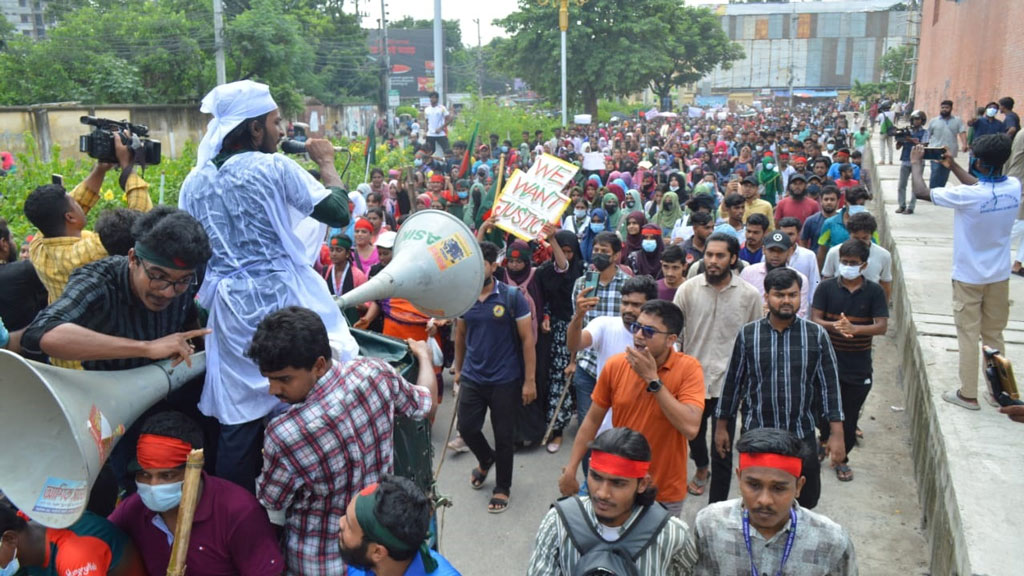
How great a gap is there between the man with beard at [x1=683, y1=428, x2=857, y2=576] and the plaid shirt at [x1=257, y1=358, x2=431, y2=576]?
1.04 m

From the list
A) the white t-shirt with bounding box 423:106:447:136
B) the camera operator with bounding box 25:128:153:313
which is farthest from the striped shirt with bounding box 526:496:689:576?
the white t-shirt with bounding box 423:106:447:136

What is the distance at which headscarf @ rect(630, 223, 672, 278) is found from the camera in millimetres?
6859

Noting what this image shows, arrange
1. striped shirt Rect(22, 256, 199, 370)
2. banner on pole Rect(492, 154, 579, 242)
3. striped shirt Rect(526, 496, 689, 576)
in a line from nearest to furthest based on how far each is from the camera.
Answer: striped shirt Rect(22, 256, 199, 370), striped shirt Rect(526, 496, 689, 576), banner on pole Rect(492, 154, 579, 242)

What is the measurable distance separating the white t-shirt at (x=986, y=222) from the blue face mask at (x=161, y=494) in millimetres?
4416

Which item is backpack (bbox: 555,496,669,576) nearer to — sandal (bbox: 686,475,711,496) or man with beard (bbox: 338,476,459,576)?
man with beard (bbox: 338,476,459,576)

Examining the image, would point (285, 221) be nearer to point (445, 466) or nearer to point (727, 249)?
point (727, 249)

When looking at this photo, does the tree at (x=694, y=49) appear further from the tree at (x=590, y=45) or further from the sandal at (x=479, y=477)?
the sandal at (x=479, y=477)

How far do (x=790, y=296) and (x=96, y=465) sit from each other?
3093 millimetres

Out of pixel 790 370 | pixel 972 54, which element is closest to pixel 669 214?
pixel 790 370

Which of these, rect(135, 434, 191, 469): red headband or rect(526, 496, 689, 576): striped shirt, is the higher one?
rect(135, 434, 191, 469): red headband

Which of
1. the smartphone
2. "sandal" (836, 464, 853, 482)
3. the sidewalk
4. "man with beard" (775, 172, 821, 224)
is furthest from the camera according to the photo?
"man with beard" (775, 172, 821, 224)

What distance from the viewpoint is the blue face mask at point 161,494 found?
7.97ft

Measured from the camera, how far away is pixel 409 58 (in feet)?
209

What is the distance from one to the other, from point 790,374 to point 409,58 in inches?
2482
